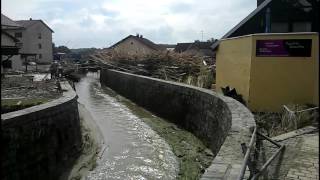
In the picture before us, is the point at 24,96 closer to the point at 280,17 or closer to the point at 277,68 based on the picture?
the point at 277,68

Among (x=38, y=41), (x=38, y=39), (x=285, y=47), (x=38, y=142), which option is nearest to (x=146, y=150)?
(x=38, y=142)

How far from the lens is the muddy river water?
10.8m

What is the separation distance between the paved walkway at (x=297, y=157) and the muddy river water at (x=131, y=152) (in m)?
3.05

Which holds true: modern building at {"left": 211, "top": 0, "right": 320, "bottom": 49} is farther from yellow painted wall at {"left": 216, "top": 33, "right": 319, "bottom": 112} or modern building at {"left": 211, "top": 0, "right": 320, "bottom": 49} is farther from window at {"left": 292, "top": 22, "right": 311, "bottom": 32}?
yellow painted wall at {"left": 216, "top": 33, "right": 319, "bottom": 112}

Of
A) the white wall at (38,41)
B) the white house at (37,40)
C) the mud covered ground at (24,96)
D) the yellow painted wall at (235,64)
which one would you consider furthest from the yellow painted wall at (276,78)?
the white wall at (38,41)

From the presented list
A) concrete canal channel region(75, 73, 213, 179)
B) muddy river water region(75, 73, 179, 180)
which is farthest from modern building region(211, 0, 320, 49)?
muddy river water region(75, 73, 179, 180)

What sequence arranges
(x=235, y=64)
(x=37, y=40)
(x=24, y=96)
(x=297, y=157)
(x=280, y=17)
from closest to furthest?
Answer: (x=297, y=157), (x=24, y=96), (x=235, y=64), (x=280, y=17), (x=37, y=40)

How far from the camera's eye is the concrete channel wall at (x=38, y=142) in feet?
26.3

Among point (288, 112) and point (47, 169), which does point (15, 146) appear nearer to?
point (47, 169)

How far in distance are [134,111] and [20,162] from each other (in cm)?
1367

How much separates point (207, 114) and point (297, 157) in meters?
6.16

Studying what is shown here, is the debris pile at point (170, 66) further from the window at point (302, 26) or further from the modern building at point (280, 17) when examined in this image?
the window at point (302, 26)

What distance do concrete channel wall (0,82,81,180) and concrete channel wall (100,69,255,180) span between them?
3.49 metres

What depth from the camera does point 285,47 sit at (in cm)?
1352
